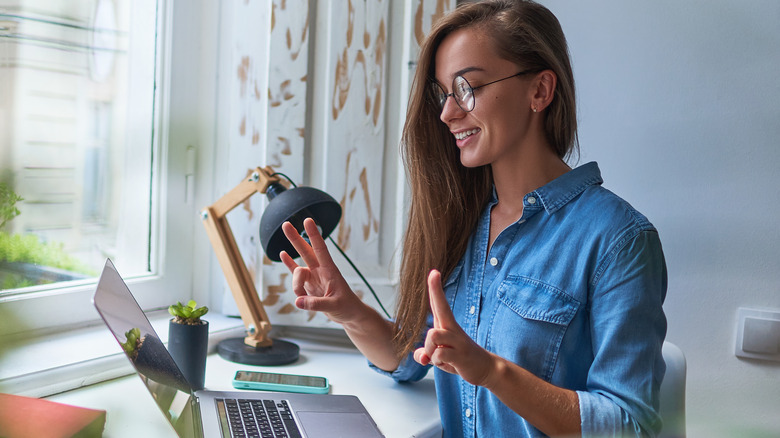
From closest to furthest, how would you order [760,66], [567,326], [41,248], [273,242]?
1. [41,248]
2. [567,326]
3. [273,242]
4. [760,66]

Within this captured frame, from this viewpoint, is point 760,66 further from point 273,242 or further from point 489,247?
point 273,242

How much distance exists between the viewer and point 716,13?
4.58 ft

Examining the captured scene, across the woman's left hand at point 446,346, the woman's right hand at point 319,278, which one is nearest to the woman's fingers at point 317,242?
the woman's right hand at point 319,278

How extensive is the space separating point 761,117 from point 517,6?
62 cm

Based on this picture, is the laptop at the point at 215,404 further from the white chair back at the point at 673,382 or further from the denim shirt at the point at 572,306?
the white chair back at the point at 673,382

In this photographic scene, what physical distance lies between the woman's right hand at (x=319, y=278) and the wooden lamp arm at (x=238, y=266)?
0.98 ft

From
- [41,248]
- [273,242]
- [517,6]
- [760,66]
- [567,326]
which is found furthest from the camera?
[760,66]

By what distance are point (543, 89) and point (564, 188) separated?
6.9 inches

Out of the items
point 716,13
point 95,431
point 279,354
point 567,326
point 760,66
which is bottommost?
point 279,354

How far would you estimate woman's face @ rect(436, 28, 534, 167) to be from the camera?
111 cm

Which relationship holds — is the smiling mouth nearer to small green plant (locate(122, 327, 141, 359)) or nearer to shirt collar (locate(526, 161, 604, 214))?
shirt collar (locate(526, 161, 604, 214))

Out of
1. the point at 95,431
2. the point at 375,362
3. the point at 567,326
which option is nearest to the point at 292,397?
the point at 375,362

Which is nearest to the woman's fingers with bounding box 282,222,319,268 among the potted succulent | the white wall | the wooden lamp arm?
the potted succulent

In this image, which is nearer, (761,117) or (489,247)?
(489,247)
